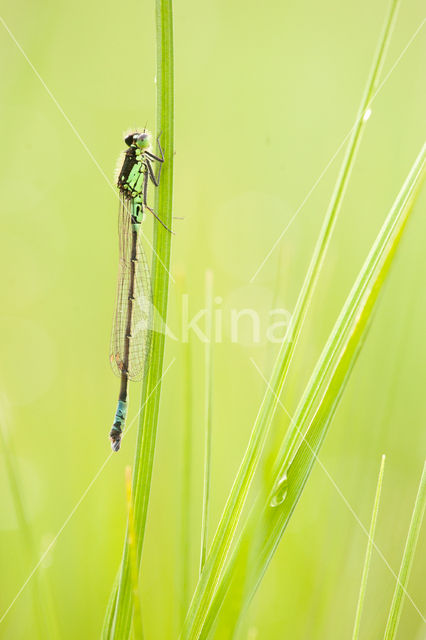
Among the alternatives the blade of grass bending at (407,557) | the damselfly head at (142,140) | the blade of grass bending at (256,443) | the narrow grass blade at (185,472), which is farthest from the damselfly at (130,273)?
the blade of grass bending at (407,557)

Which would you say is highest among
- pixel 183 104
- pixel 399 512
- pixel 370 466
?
pixel 183 104

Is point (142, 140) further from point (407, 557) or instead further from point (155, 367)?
point (407, 557)

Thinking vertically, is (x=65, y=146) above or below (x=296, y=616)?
above

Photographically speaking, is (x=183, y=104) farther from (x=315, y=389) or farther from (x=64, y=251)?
(x=315, y=389)

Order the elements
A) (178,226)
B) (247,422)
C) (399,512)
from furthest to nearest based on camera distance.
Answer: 1. (178,226)
2. (247,422)
3. (399,512)

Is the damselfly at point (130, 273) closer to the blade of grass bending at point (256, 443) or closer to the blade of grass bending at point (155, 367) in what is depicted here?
the blade of grass bending at point (155, 367)

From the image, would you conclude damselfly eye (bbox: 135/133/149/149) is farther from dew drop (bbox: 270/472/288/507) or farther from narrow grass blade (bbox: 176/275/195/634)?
dew drop (bbox: 270/472/288/507)

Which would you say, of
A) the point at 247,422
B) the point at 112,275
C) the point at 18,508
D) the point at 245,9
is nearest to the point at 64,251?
the point at 112,275


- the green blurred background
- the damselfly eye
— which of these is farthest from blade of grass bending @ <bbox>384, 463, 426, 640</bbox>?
the damselfly eye

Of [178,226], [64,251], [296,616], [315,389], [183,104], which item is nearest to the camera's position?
[315,389]
